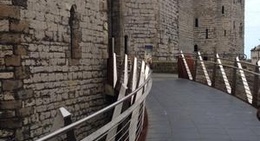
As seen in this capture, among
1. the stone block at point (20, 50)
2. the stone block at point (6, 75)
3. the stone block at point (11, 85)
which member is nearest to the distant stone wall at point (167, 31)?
the stone block at point (20, 50)

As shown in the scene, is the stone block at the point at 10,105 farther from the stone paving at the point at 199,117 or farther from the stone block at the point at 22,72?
the stone paving at the point at 199,117

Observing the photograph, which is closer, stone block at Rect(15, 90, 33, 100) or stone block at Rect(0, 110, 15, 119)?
stone block at Rect(0, 110, 15, 119)

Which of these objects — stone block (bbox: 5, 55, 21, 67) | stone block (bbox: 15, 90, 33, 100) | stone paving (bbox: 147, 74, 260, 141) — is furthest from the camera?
stone block (bbox: 15, 90, 33, 100)

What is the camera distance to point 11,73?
894cm

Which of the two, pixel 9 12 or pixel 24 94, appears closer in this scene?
pixel 9 12

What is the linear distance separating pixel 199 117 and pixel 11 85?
12.3 feet

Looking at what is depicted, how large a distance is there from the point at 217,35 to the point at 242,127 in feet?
109

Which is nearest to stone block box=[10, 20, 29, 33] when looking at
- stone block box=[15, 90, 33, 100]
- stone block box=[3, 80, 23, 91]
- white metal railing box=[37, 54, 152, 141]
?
stone block box=[3, 80, 23, 91]

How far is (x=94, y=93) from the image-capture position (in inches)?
496

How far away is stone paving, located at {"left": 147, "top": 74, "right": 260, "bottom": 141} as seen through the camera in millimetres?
7367

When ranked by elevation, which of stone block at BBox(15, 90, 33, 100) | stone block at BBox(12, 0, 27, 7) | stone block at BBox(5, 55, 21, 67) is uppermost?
stone block at BBox(12, 0, 27, 7)

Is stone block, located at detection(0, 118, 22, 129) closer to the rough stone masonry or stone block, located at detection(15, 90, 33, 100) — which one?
the rough stone masonry

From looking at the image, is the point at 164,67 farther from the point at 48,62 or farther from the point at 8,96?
the point at 8,96

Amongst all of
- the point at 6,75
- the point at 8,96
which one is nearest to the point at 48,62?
the point at 6,75
